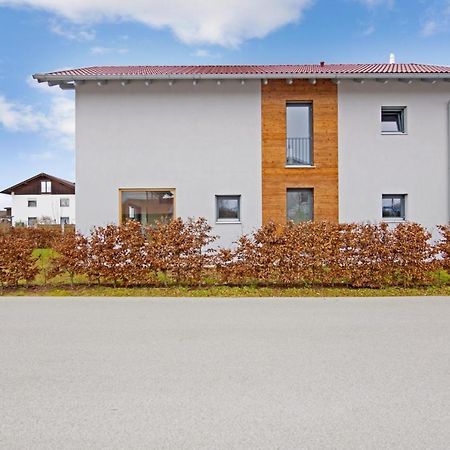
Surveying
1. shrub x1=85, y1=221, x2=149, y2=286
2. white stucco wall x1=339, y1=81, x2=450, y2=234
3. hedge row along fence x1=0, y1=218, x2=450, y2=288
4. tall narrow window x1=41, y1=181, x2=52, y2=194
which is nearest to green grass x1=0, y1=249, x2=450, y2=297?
hedge row along fence x1=0, y1=218, x2=450, y2=288

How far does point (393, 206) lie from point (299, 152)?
375cm

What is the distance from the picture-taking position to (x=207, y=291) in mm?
8523

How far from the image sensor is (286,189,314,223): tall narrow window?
42.7ft

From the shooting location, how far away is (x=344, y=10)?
1564 cm

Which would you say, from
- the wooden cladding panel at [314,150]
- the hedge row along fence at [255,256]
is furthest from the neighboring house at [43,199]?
the hedge row along fence at [255,256]

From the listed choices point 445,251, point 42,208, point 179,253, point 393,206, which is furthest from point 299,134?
point 42,208

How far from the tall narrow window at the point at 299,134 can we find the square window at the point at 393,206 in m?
2.92

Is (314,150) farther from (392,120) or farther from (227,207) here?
(227,207)

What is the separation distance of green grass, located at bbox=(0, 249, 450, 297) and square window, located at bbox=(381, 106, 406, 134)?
6167 millimetres
